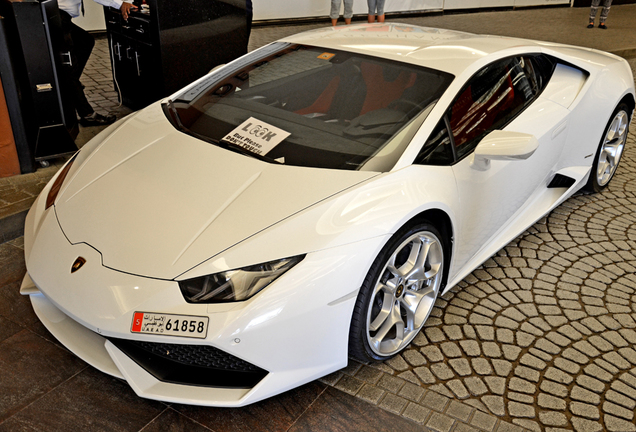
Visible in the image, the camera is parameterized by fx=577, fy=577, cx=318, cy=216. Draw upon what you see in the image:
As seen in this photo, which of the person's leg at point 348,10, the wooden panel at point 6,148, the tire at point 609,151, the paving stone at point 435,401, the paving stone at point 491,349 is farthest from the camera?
the person's leg at point 348,10

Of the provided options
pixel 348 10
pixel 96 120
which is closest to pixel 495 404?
pixel 96 120

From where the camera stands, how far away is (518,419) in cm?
229

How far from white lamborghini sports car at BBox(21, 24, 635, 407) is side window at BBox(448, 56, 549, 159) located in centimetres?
1

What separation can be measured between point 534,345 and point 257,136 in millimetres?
1629

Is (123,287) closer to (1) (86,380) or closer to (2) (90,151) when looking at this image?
(1) (86,380)

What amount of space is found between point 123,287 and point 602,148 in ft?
11.3

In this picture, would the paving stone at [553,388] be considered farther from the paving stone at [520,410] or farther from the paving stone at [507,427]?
the paving stone at [507,427]

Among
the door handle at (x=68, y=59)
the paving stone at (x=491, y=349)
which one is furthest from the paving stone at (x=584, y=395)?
the door handle at (x=68, y=59)

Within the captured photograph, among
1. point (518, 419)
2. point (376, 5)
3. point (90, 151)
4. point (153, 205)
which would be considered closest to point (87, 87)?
point (90, 151)

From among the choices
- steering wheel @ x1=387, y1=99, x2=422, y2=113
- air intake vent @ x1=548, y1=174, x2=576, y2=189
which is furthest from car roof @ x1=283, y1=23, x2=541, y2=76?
air intake vent @ x1=548, y1=174, x2=576, y2=189

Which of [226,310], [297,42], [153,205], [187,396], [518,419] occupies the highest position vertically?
[297,42]

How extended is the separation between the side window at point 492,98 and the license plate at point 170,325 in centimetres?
143

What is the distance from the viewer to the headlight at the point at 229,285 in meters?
2.00

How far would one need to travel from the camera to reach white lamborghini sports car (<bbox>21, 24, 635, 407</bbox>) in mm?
2023
